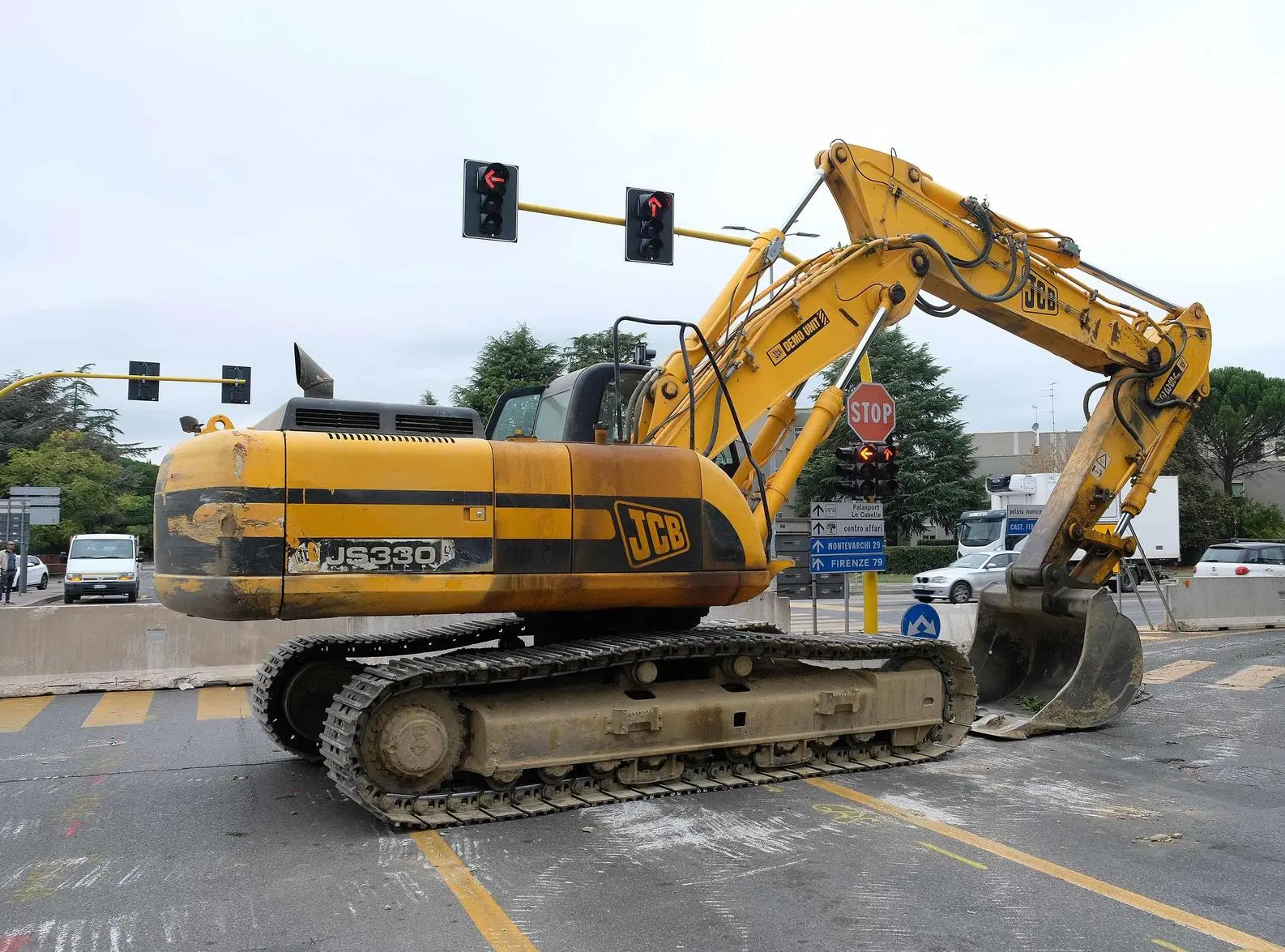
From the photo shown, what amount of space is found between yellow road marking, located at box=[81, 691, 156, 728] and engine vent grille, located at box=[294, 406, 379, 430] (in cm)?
471

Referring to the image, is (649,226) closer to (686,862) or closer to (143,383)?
(686,862)

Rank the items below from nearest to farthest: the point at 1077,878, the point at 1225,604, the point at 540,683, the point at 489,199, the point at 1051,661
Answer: the point at 1077,878 → the point at 540,683 → the point at 1051,661 → the point at 489,199 → the point at 1225,604

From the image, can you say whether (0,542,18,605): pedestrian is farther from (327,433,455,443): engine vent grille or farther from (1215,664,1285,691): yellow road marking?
(1215,664,1285,691): yellow road marking

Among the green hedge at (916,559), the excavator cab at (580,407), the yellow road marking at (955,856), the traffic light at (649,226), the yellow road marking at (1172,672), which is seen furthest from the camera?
the green hedge at (916,559)

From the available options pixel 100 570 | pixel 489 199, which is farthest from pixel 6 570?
pixel 489 199

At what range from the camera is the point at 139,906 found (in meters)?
4.99

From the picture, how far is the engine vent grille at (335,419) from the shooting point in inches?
271

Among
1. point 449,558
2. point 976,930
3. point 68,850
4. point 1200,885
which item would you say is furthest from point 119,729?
point 1200,885

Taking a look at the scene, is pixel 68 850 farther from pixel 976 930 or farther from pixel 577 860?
pixel 976 930

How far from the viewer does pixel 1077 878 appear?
5.32 m

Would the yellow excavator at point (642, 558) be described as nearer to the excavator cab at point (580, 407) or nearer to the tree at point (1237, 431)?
the excavator cab at point (580, 407)

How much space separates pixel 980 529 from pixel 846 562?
76.5 ft

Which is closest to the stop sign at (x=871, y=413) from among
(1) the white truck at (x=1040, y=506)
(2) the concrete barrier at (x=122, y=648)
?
(2) the concrete barrier at (x=122, y=648)

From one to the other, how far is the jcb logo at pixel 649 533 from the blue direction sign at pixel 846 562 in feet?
17.5
